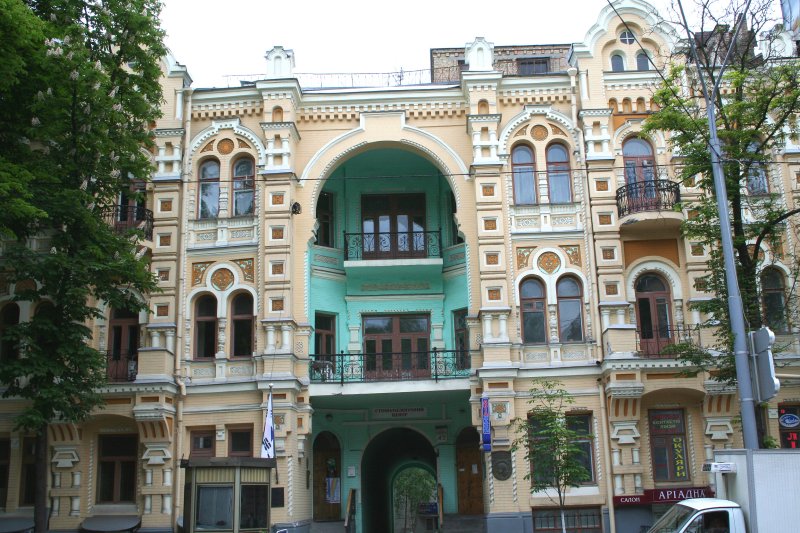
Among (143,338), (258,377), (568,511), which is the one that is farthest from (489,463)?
(143,338)

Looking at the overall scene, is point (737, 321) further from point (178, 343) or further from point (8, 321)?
point (8, 321)

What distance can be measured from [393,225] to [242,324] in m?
6.22

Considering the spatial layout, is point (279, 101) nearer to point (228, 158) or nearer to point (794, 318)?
point (228, 158)

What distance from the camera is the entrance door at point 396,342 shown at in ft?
88.2

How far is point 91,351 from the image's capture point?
2042 cm

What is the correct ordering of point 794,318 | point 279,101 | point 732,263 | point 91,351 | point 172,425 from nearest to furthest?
point 732,263 < point 91,351 < point 794,318 < point 172,425 < point 279,101

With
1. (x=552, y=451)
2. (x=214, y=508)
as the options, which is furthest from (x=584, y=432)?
(x=214, y=508)

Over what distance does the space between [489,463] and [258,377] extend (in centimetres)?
688

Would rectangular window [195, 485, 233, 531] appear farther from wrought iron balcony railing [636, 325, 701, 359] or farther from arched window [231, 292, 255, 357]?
wrought iron balcony railing [636, 325, 701, 359]

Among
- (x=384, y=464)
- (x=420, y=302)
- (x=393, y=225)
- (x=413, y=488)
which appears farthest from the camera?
(x=413, y=488)

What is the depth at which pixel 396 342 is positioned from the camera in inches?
1078

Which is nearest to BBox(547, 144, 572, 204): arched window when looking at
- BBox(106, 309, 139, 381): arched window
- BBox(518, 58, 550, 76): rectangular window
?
BBox(518, 58, 550, 76): rectangular window

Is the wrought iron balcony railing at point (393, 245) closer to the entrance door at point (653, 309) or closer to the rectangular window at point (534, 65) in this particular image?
the entrance door at point (653, 309)

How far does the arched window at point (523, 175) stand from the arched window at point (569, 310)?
106 inches
